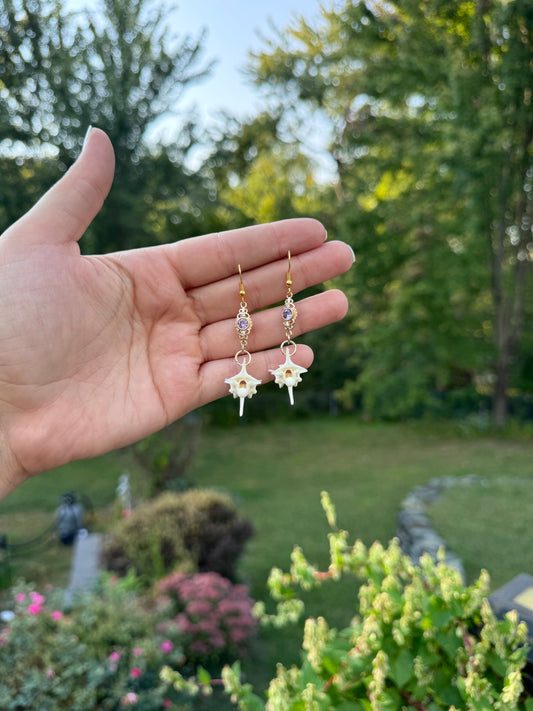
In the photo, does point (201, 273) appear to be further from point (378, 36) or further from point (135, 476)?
point (378, 36)

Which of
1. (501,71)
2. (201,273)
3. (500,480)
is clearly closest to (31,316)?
(201,273)

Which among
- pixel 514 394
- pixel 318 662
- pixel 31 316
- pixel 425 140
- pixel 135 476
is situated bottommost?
pixel 514 394

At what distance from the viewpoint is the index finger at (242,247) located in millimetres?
1697

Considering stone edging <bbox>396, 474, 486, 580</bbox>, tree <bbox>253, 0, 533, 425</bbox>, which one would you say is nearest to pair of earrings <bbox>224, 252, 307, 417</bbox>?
stone edging <bbox>396, 474, 486, 580</bbox>

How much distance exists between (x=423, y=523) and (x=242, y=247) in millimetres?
4891

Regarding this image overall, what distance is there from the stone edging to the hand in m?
Result: 3.56

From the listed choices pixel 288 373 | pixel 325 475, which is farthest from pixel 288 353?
pixel 325 475

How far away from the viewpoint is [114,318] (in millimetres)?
1738

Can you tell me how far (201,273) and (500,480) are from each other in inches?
261

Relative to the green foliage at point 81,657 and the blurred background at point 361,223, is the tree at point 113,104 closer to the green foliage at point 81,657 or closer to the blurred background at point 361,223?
the blurred background at point 361,223

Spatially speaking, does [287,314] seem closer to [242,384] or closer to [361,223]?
[242,384]

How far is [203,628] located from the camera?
11.4 ft

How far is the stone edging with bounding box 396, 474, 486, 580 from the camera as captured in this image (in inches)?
199

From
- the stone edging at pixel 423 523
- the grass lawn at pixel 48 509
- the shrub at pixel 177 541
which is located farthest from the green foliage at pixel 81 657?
the stone edging at pixel 423 523
